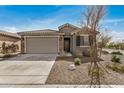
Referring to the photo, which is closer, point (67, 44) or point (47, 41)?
point (47, 41)

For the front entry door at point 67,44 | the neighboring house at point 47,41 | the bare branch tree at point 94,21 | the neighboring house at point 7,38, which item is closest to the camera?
the bare branch tree at point 94,21

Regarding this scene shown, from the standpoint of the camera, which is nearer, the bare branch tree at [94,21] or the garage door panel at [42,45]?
the bare branch tree at [94,21]

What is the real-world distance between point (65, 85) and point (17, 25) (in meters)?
9.10

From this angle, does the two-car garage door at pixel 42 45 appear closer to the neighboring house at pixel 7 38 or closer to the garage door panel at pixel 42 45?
the garage door panel at pixel 42 45

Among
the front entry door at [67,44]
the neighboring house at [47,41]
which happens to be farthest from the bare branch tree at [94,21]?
the front entry door at [67,44]

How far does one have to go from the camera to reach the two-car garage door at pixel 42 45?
61.6 feet

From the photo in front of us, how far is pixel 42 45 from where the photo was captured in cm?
1884

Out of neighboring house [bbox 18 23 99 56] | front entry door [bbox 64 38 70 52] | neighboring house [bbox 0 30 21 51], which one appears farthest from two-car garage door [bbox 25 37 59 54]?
neighboring house [bbox 0 30 21 51]

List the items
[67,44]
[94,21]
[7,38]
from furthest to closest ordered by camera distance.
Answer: [7,38] → [67,44] → [94,21]

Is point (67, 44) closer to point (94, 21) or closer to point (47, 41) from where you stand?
point (47, 41)

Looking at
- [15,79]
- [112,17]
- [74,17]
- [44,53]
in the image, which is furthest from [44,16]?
[44,53]

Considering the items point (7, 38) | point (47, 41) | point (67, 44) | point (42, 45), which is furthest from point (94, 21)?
point (7, 38)

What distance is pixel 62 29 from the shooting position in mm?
19594
